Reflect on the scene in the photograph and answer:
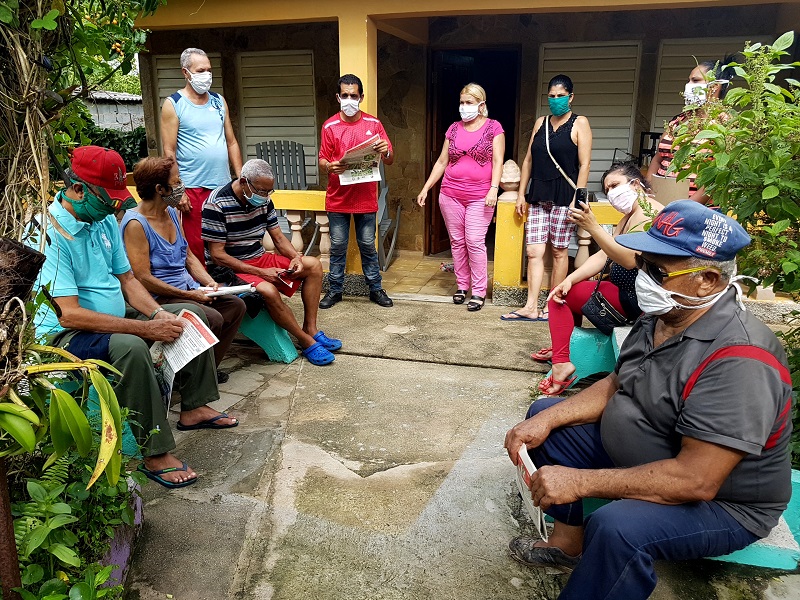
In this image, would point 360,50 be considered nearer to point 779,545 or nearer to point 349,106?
point 349,106

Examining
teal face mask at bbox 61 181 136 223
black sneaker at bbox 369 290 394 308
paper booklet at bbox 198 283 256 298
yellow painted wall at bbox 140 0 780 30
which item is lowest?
black sneaker at bbox 369 290 394 308

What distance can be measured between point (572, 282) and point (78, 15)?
9.39 ft

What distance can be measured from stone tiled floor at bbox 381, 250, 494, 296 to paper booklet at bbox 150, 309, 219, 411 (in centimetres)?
320

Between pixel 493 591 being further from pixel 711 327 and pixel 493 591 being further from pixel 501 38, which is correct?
pixel 501 38

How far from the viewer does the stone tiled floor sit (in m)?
6.39

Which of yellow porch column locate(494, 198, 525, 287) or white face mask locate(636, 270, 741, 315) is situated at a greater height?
white face mask locate(636, 270, 741, 315)

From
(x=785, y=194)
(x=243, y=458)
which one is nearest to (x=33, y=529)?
(x=243, y=458)

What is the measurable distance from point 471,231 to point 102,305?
3.28 m

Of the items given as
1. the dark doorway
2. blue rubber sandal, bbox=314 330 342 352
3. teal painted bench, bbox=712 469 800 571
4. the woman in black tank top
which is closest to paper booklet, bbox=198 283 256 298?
blue rubber sandal, bbox=314 330 342 352

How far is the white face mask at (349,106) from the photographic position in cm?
531

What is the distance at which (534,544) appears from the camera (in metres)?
2.53

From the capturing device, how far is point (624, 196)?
3.71 metres

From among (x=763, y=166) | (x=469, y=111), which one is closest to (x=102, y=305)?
(x=763, y=166)

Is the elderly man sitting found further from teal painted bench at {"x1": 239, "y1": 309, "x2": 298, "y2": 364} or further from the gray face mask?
the gray face mask
